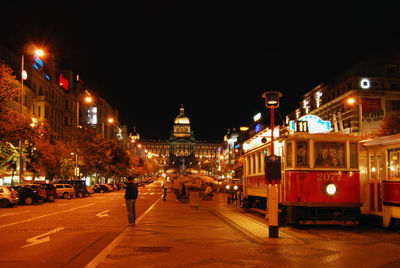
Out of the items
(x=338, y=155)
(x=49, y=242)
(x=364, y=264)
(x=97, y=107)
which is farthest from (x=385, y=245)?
(x=97, y=107)

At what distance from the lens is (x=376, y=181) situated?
1540cm

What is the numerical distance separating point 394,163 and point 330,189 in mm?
2190

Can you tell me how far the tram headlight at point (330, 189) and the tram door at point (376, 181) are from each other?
1485mm

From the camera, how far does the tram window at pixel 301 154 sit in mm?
15383

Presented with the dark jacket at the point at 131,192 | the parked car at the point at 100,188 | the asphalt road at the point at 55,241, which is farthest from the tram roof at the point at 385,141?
the parked car at the point at 100,188

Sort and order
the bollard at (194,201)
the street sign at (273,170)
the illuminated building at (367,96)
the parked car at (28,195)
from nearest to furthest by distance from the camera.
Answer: the street sign at (273,170), the bollard at (194,201), the parked car at (28,195), the illuminated building at (367,96)

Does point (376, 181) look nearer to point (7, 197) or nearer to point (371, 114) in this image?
point (7, 197)

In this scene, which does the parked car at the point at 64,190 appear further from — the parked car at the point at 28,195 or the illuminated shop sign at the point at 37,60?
the illuminated shop sign at the point at 37,60

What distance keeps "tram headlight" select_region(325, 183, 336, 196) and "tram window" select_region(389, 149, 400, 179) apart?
6.00ft

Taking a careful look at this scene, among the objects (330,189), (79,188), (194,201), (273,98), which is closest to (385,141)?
(330,189)

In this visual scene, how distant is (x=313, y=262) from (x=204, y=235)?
4.74 m

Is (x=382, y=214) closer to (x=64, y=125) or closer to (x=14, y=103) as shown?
(x=14, y=103)

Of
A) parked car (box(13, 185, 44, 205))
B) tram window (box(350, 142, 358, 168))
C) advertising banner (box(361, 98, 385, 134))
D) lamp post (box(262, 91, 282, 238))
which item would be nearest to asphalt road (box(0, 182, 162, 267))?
lamp post (box(262, 91, 282, 238))

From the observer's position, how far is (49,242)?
11.7 metres
